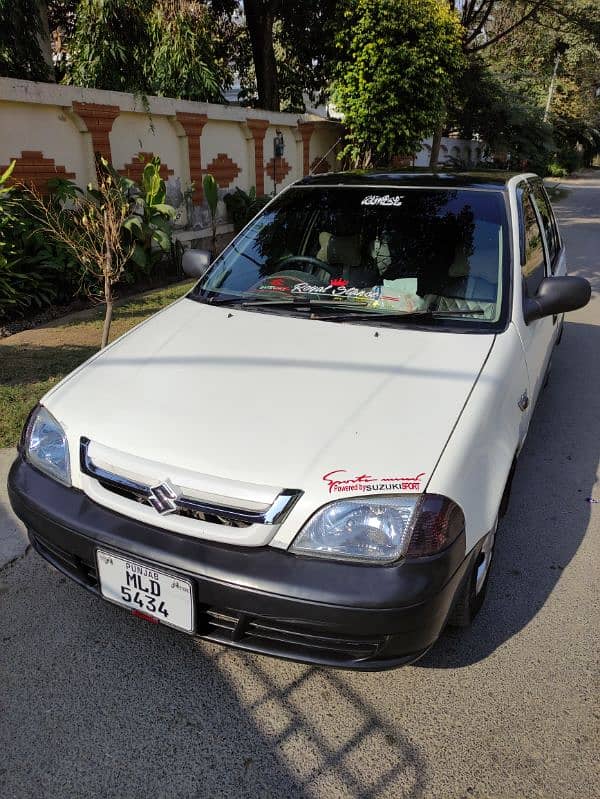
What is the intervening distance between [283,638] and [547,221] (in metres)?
3.75

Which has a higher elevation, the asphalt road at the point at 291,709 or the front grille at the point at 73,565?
the front grille at the point at 73,565

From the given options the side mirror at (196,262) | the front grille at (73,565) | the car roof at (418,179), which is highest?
the car roof at (418,179)

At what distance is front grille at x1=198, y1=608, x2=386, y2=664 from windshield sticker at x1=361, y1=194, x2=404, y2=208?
7.67 feet

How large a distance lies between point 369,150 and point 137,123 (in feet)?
21.7

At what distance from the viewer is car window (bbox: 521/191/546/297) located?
3.09 m

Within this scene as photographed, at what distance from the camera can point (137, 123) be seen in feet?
27.6

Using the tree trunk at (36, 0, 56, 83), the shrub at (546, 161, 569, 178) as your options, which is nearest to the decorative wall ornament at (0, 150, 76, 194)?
the tree trunk at (36, 0, 56, 83)

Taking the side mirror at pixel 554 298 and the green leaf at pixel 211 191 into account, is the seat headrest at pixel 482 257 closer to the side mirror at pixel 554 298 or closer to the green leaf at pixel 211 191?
the side mirror at pixel 554 298

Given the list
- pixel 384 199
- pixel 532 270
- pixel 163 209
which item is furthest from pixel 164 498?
pixel 163 209

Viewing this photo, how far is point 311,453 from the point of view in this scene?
6.40 feet

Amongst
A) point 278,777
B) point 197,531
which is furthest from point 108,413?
point 278,777

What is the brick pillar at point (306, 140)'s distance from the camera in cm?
1280

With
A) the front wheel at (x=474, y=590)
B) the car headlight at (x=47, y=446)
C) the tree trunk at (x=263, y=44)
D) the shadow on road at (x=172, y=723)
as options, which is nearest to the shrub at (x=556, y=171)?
the tree trunk at (x=263, y=44)

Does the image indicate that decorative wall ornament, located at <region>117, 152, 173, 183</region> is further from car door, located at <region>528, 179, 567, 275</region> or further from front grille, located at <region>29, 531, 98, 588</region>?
front grille, located at <region>29, 531, 98, 588</region>
